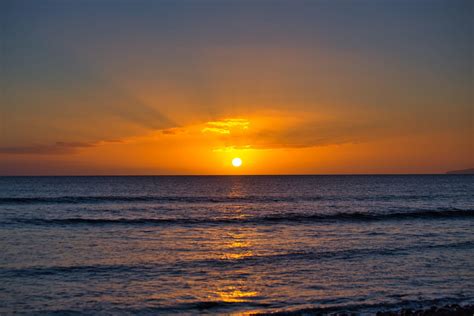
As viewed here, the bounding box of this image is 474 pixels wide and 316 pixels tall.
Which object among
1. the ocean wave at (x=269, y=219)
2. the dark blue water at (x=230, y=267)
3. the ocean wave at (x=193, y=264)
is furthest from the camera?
the ocean wave at (x=269, y=219)

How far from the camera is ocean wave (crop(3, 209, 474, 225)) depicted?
121 feet

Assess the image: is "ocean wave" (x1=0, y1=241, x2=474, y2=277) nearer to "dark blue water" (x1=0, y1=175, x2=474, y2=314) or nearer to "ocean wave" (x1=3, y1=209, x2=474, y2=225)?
"dark blue water" (x1=0, y1=175, x2=474, y2=314)

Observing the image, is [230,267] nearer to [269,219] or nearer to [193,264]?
[193,264]

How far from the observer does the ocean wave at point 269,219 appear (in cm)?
3691

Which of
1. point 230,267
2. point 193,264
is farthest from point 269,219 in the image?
point 230,267

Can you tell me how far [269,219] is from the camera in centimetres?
3991

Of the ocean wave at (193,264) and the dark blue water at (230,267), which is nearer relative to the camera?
the dark blue water at (230,267)

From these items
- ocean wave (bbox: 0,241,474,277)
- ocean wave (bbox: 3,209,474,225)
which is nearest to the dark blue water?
ocean wave (bbox: 0,241,474,277)

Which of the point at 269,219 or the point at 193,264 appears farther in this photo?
the point at 269,219

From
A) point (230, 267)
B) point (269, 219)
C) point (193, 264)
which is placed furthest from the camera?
point (269, 219)

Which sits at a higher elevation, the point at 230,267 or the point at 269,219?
the point at 230,267

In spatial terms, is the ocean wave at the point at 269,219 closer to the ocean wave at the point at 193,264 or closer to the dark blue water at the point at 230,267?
the dark blue water at the point at 230,267

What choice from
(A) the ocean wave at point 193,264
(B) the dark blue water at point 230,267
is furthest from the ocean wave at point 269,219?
(A) the ocean wave at point 193,264

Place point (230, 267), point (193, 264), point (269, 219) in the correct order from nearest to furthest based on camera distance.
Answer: point (230, 267) < point (193, 264) < point (269, 219)
